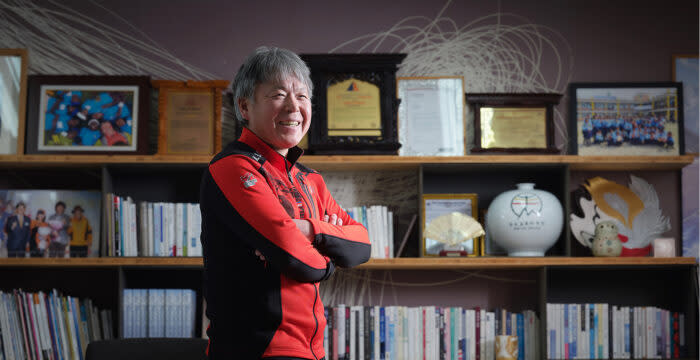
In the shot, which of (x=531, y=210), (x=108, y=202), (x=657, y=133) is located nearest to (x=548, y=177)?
(x=531, y=210)

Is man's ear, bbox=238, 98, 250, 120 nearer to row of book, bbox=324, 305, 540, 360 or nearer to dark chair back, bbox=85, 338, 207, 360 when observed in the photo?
dark chair back, bbox=85, 338, 207, 360

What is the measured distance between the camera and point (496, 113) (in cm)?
283

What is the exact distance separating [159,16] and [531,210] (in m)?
1.87

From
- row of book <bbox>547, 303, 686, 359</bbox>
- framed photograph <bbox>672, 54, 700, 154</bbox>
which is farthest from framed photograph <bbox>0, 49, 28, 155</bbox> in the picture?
framed photograph <bbox>672, 54, 700, 154</bbox>

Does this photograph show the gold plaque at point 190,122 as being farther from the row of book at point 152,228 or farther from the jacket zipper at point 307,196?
the jacket zipper at point 307,196

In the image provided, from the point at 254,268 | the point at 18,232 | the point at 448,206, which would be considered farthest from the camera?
the point at 448,206

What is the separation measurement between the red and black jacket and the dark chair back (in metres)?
0.42

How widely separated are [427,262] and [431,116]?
664mm

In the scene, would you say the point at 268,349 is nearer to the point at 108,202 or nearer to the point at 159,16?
the point at 108,202

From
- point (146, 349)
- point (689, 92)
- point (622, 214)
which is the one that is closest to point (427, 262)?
point (622, 214)

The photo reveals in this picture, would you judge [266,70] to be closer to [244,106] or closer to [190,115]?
[244,106]

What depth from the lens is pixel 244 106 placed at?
141 centimetres

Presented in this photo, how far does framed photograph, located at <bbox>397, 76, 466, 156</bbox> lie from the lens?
2770mm

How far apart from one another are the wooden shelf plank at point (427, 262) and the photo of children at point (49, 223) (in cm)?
14
